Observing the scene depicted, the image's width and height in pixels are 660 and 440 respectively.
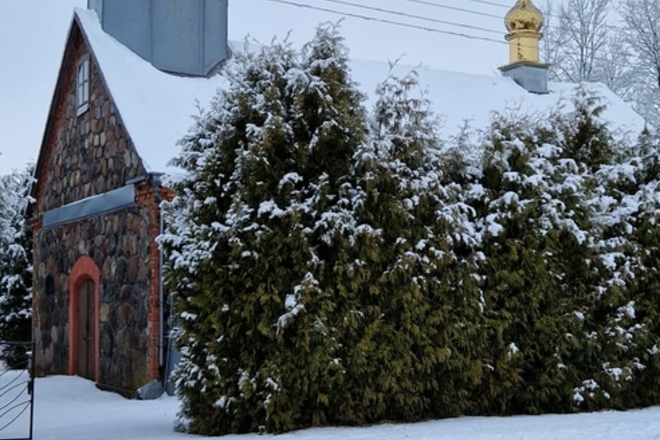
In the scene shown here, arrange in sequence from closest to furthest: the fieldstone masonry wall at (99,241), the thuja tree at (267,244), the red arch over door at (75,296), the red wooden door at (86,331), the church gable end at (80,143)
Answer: the thuja tree at (267,244), the fieldstone masonry wall at (99,241), the church gable end at (80,143), the red wooden door at (86,331), the red arch over door at (75,296)

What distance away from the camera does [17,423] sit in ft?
33.0

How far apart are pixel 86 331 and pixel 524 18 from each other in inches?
488

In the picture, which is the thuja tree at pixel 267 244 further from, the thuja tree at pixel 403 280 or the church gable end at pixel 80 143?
the church gable end at pixel 80 143

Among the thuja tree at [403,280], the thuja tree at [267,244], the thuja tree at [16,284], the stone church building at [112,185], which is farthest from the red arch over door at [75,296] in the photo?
the thuja tree at [403,280]

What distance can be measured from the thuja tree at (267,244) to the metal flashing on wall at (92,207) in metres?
4.21

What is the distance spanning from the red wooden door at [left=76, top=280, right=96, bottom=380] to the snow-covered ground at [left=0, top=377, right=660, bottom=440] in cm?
218

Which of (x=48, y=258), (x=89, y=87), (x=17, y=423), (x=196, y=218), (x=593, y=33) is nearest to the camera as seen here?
(x=196, y=218)

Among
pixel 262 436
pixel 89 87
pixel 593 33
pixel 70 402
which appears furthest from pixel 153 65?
pixel 593 33

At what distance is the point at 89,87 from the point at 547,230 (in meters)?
8.37

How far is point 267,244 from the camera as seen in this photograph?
24.7 ft

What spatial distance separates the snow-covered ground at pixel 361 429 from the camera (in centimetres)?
671

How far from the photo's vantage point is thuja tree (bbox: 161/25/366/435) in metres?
7.37

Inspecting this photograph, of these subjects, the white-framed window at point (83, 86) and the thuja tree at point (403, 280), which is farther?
the white-framed window at point (83, 86)

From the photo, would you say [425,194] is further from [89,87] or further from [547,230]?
[89,87]
